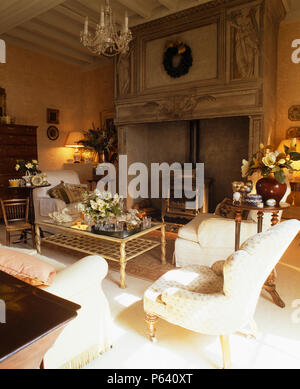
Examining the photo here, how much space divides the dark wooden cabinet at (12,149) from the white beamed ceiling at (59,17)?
177 centimetres

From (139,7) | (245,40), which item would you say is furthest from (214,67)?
(139,7)

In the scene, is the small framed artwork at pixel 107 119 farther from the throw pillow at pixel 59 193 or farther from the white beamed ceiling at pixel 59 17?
the throw pillow at pixel 59 193

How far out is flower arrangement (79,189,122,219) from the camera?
10.6 ft

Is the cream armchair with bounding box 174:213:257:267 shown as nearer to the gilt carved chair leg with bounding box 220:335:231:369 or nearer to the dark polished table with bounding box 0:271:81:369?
the gilt carved chair leg with bounding box 220:335:231:369

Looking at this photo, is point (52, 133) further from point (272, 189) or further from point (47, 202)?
point (272, 189)

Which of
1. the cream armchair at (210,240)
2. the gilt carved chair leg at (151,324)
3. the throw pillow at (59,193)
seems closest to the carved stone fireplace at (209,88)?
the throw pillow at (59,193)

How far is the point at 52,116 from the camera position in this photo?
23.8 ft

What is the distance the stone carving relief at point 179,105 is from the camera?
16.2ft

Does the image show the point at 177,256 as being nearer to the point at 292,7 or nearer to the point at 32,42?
the point at 292,7

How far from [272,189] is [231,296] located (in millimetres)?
1331

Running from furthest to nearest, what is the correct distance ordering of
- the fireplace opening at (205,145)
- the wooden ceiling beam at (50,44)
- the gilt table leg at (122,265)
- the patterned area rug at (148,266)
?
the wooden ceiling beam at (50,44) → the fireplace opening at (205,145) → the patterned area rug at (148,266) → the gilt table leg at (122,265)

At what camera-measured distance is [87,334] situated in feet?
5.94

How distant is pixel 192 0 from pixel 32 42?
143 inches

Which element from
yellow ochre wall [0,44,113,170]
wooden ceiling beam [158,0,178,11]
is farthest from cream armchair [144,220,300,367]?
yellow ochre wall [0,44,113,170]
